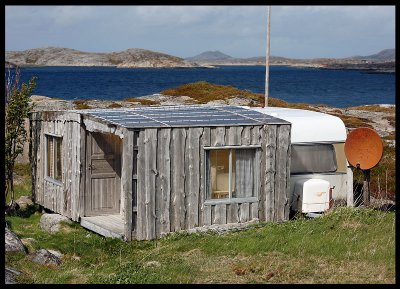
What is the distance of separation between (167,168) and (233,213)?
6.65 feet

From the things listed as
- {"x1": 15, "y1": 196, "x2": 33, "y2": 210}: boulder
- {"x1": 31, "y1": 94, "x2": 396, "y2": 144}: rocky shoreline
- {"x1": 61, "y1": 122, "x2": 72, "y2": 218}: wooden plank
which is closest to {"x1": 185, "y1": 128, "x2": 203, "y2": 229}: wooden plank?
{"x1": 61, "y1": 122, "x2": 72, "y2": 218}: wooden plank

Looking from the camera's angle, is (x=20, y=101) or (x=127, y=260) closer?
(x=127, y=260)

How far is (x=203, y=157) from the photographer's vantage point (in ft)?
54.6

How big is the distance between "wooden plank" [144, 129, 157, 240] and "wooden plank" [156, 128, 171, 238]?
0.10m

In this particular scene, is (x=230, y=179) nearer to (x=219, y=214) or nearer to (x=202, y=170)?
(x=202, y=170)

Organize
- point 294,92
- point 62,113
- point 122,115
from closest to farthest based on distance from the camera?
point 122,115 → point 62,113 → point 294,92

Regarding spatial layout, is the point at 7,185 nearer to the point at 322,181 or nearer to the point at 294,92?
the point at 322,181

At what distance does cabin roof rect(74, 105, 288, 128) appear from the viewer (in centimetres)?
1664

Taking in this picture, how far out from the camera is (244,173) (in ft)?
56.6

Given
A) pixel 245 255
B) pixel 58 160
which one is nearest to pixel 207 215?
pixel 245 255

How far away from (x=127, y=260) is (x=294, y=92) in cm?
10136

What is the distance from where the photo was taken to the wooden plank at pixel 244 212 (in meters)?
17.2
